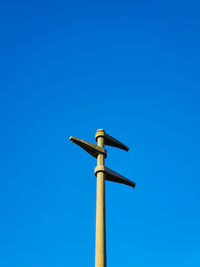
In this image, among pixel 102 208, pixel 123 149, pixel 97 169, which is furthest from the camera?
pixel 123 149

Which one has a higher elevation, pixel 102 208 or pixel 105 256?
pixel 102 208

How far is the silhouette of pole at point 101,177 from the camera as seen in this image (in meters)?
6.25

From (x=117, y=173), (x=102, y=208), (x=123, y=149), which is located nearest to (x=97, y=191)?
(x=102, y=208)

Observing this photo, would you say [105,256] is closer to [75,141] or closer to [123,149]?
[75,141]

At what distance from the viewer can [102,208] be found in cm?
676

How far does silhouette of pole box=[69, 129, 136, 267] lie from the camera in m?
6.25

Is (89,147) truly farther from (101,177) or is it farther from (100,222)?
(100,222)

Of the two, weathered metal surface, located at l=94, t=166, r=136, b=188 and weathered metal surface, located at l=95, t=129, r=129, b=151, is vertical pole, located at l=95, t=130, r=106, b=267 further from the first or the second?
weathered metal surface, located at l=95, t=129, r=129, b=151

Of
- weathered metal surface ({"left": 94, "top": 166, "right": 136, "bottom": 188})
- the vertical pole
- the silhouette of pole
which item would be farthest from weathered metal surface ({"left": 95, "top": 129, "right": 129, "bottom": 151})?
weathered metal surface ({"left": 94, "top": 166, "right": 136, "bottom": 188})

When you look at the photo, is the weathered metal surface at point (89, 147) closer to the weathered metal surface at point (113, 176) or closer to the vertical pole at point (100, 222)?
the vertical pole at point (100, 222)

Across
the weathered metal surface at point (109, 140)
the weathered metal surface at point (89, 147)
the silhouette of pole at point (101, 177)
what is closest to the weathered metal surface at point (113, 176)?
the silhouette of pole at point (101, 177)

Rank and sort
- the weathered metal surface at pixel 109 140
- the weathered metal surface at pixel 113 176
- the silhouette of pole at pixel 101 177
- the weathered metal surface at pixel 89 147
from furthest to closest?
1. the weathered metal surface at pixel 109 140
2. the weathered metal surface at pixel 89 147
3. the weathered metal surface at pixel 113 176
4. the silhouette of pole at pixel 101 177

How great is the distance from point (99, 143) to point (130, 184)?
128 cm

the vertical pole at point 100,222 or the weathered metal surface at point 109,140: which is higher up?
the weathered metal surface at point 109,140
